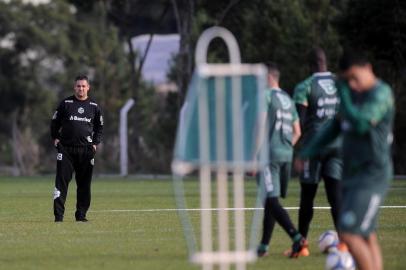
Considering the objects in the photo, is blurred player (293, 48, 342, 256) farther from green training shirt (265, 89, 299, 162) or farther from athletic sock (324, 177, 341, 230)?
green training shirt (265, 89, 299, 162)

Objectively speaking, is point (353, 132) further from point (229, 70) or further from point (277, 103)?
point (277, 103)

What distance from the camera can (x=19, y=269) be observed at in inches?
513

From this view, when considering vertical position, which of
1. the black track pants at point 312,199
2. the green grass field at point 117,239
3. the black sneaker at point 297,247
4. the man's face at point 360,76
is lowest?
the green grass field at point 117,239

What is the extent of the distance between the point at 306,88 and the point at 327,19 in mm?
37745

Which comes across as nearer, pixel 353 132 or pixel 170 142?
pixel 353 132

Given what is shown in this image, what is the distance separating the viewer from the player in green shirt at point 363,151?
10414 millimetres

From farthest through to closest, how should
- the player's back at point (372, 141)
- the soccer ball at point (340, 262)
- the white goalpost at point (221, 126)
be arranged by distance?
1. the soccer ball at point (340, 262)
2. the player's back at point (372, 141)
3. the white goalpost at point (221, 126)

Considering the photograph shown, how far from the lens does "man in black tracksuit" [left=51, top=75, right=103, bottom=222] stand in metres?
19.8

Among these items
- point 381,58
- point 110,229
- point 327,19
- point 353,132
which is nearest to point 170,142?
point 327,19

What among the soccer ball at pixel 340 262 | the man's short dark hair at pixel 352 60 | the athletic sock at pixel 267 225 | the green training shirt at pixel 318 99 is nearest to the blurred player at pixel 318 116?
the green training shirt at pixel 318 99

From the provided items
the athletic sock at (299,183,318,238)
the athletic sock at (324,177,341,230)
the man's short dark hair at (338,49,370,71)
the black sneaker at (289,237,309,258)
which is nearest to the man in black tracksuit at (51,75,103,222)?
the athletic sock at (299,183,318,238)

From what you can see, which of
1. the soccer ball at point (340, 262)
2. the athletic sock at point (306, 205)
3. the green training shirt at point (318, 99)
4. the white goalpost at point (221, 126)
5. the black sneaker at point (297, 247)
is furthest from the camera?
the athletic sock at point (306, 205)

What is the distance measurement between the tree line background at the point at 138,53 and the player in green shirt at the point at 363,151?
108 feet

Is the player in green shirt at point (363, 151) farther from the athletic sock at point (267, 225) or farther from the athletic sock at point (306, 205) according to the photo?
the athletic sock at point (306, 205)
